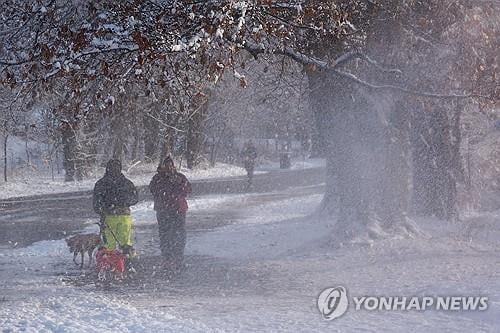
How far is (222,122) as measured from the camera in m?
51.7

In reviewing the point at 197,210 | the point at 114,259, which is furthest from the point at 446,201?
the point at 114,259

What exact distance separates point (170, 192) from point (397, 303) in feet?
16.3

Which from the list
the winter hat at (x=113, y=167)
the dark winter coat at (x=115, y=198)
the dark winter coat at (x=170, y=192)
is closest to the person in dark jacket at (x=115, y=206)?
the dark winter coat at (x=115, y=198)

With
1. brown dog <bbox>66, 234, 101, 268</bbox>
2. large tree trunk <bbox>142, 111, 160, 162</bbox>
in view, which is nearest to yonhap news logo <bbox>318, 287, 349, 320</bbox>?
brown dog <bbox>66, 234, 101, 268</bbox>

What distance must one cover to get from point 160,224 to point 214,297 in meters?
3.30

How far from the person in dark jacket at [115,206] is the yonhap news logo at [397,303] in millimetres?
3649

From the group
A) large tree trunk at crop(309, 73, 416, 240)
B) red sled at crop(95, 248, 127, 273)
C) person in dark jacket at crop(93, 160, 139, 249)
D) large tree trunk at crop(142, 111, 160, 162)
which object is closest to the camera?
red sled at crop(95, 248, 127, 273)

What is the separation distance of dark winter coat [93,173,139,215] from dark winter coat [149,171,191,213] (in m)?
0.75

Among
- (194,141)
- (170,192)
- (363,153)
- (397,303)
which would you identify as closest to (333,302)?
(397,303)

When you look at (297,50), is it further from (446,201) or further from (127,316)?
(446,201)

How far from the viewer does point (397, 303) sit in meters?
9.41

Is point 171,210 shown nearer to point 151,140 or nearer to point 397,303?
point 397,303

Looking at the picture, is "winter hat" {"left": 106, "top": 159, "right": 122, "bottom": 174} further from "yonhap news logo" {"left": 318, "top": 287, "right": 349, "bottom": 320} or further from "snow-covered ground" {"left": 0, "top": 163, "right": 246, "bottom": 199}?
"snow-covered ground" {"left": 0, "top": 163, "right": 246, "bottom": 199}

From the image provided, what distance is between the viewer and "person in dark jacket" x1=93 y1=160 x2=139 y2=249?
39.2 ft
